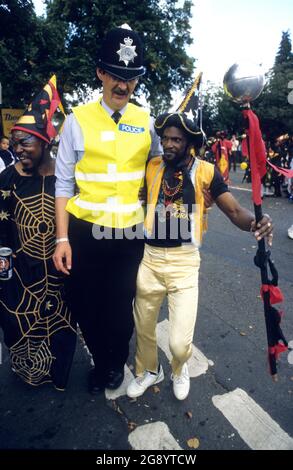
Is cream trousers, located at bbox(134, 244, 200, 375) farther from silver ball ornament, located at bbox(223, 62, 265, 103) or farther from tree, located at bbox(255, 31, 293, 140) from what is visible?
tree, located at bbox(255, 31, 293, 140)

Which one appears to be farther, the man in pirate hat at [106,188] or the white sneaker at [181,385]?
the white sneaker at [181,385]

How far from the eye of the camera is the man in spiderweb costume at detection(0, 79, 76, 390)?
8.56ft

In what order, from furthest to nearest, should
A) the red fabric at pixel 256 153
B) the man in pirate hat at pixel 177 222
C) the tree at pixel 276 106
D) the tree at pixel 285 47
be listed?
the tree at pixel 285 47 < the tree at pixel 276 106 < the man in pirate hat at pixel 177 222 < the red fabric at pixel 256 153

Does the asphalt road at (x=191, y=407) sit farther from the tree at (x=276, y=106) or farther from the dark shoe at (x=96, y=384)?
the tree at (x=276, y=106)

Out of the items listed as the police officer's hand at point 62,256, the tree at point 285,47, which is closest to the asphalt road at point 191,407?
the police officer's hand at point 62,256

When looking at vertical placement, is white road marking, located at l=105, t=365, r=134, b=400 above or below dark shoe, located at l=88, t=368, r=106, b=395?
below

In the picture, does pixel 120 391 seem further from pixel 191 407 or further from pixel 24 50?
pixel 24 50

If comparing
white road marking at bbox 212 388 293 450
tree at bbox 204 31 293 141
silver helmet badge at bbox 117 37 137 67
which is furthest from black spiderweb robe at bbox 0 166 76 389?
tree at bbox 204 31 293 141

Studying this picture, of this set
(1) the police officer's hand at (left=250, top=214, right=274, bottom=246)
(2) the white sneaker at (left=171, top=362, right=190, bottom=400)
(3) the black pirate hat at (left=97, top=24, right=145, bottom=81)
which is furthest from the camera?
(2) the white sneaker at (left=171, top=362, right=190, bottom=400)

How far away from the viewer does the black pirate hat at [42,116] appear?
2537mm

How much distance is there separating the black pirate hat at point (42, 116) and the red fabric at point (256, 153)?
55.5 inches

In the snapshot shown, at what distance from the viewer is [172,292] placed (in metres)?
2.61
